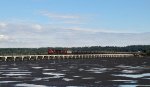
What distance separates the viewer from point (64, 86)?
45.6m

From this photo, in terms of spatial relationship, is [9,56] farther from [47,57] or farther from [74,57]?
[74,57]

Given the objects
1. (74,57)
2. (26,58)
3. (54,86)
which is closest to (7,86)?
(54,86)

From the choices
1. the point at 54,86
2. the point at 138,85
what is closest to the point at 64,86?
the point at 54,86

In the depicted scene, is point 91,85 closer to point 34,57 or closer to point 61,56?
point 34,57

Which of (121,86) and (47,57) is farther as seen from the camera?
(47,57)

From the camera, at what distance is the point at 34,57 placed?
16288 centimetres

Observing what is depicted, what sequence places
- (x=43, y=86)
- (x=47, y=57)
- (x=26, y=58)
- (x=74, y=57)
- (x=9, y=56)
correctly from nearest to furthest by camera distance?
(x=43, y=86) → (x=9, y=56) → (x=26, y=58) → (x=47, y=57) → (x=74, y=57)

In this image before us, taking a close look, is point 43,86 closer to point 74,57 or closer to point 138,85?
point 138,85

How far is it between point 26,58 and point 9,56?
16.2m

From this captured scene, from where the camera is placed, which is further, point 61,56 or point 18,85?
point 61,56

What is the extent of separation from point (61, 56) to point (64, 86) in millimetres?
134729

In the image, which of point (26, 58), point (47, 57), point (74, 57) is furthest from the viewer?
point (74, 57)

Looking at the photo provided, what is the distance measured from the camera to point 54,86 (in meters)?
45.4

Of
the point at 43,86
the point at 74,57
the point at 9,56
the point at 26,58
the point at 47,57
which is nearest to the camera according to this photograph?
the point at 43,86
